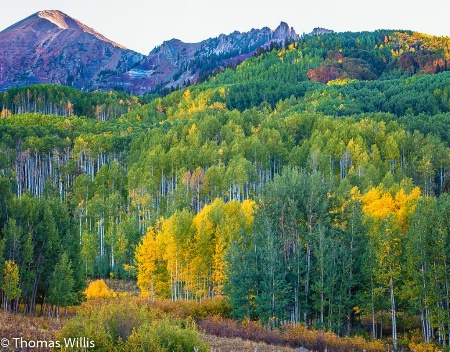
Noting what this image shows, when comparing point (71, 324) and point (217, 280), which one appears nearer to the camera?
point (71, 324)

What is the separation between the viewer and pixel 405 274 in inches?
1923

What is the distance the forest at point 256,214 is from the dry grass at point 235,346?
413 inches

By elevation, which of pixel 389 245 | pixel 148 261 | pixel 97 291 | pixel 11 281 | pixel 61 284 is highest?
pixel 389 245

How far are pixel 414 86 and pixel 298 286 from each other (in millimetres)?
131487

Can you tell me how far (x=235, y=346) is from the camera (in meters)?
35.1

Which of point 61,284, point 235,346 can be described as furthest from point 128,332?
point 61,284

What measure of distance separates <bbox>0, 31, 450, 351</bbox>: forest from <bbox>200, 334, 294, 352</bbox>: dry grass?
10493mm

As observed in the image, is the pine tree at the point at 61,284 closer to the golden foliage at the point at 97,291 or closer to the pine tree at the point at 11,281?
the pine tree at the point at 11,281

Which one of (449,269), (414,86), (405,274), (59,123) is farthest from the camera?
(414,86)

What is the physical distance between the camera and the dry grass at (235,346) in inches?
1326

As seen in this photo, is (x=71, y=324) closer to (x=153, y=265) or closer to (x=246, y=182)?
(x=153, y=265)

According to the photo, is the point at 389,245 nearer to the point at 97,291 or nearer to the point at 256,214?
the point at 256,214

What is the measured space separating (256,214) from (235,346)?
21573 millimetres

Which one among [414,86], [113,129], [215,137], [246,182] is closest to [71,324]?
[246,182]
